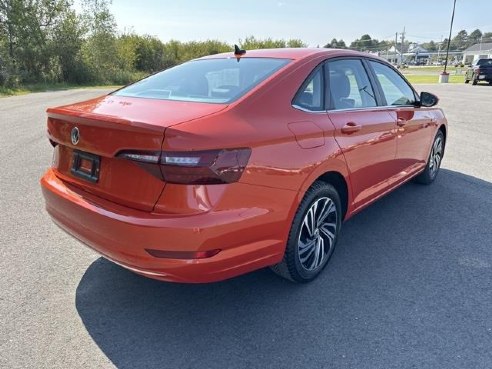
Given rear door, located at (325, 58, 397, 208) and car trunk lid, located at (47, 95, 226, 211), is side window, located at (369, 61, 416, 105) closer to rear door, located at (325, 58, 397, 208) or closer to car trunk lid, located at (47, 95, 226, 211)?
rear door, located at (325, 58, 397, 208)

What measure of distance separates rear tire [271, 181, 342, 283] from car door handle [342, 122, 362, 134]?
0.46m

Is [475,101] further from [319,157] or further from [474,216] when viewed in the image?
[319,157]

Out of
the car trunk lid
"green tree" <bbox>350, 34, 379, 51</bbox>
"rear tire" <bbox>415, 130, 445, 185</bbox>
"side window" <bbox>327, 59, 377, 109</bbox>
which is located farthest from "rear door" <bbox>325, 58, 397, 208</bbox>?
"green tree" <bbox>350, 34, 379, 51</bbox>

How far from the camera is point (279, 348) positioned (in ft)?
8.13

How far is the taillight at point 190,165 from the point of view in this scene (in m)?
2.20

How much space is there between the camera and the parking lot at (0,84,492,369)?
7.91ft

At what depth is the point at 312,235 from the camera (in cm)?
314

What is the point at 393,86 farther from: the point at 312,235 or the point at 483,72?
the point at 483,72

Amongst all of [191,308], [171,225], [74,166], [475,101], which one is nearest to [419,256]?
[191,308]

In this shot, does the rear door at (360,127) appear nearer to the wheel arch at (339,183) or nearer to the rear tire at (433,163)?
the wheel arch at (339,183)

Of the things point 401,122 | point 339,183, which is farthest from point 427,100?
point 339,183

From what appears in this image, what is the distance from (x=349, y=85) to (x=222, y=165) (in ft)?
5.93

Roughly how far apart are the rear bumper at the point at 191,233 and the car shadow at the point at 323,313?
44cm

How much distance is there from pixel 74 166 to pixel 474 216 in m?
4.05
